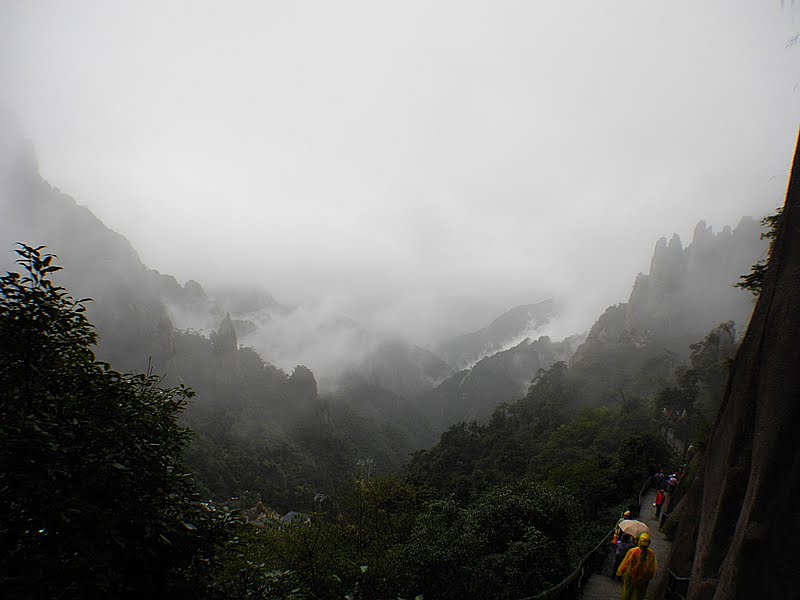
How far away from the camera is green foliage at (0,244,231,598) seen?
3.97 meters

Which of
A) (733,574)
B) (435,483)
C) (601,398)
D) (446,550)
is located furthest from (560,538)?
(601,398)

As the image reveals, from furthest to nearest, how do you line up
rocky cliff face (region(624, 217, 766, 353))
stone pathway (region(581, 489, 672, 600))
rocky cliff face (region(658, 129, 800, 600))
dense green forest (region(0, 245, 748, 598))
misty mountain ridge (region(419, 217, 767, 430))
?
1. rocky cliff face (region(624, 217, 766, 353))
2. misty mountain ridge (region(419, 217, 767, 430))
3. stone pathway (region(581, 489, 672, 600))
4. rocky cliff face (region(658, 129, 800, 600))
5. dense green forest (region(0, 245, 748, 598))

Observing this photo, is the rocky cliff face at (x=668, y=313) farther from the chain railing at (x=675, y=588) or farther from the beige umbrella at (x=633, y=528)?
the chain railing at (x=675, y=588)

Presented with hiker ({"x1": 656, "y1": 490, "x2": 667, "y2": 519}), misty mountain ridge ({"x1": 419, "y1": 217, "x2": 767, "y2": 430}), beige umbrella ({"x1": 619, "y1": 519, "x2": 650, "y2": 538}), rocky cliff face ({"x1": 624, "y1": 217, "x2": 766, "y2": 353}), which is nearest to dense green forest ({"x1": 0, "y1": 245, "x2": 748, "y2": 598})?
hiker ({"x1": 656, "y1": 490, "x2": 667, "y2": 519})

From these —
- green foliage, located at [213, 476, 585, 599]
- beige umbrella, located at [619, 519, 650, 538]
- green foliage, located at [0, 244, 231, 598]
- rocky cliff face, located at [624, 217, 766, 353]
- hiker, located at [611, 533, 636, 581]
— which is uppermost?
rocky cliff face, located at [624, 217, 766, 353]

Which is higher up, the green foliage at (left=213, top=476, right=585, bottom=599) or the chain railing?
the green foliage at (left=213, top=476, right=585, bottom=599)

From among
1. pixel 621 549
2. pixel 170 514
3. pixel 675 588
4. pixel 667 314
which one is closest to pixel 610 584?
pixel 621 549

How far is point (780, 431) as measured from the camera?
19.2ft

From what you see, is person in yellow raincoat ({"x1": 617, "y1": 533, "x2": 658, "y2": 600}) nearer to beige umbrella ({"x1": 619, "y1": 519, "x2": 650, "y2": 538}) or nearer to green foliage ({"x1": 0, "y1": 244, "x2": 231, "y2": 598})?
beige umbrella ({"x1": 619, "y1": 519, "x2": 650, "y2": 538})

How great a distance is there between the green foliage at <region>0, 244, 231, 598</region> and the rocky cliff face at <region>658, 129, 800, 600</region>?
7.67 metres

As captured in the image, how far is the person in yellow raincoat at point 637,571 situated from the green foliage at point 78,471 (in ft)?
26.0

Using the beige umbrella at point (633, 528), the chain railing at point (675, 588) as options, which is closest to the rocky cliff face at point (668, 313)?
the beige umbrella at point (633, 528)

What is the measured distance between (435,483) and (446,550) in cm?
3989

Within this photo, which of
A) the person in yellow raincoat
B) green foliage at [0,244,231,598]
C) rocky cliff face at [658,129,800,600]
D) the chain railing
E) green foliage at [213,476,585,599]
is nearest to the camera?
green foliage at [0,244,231,598]
